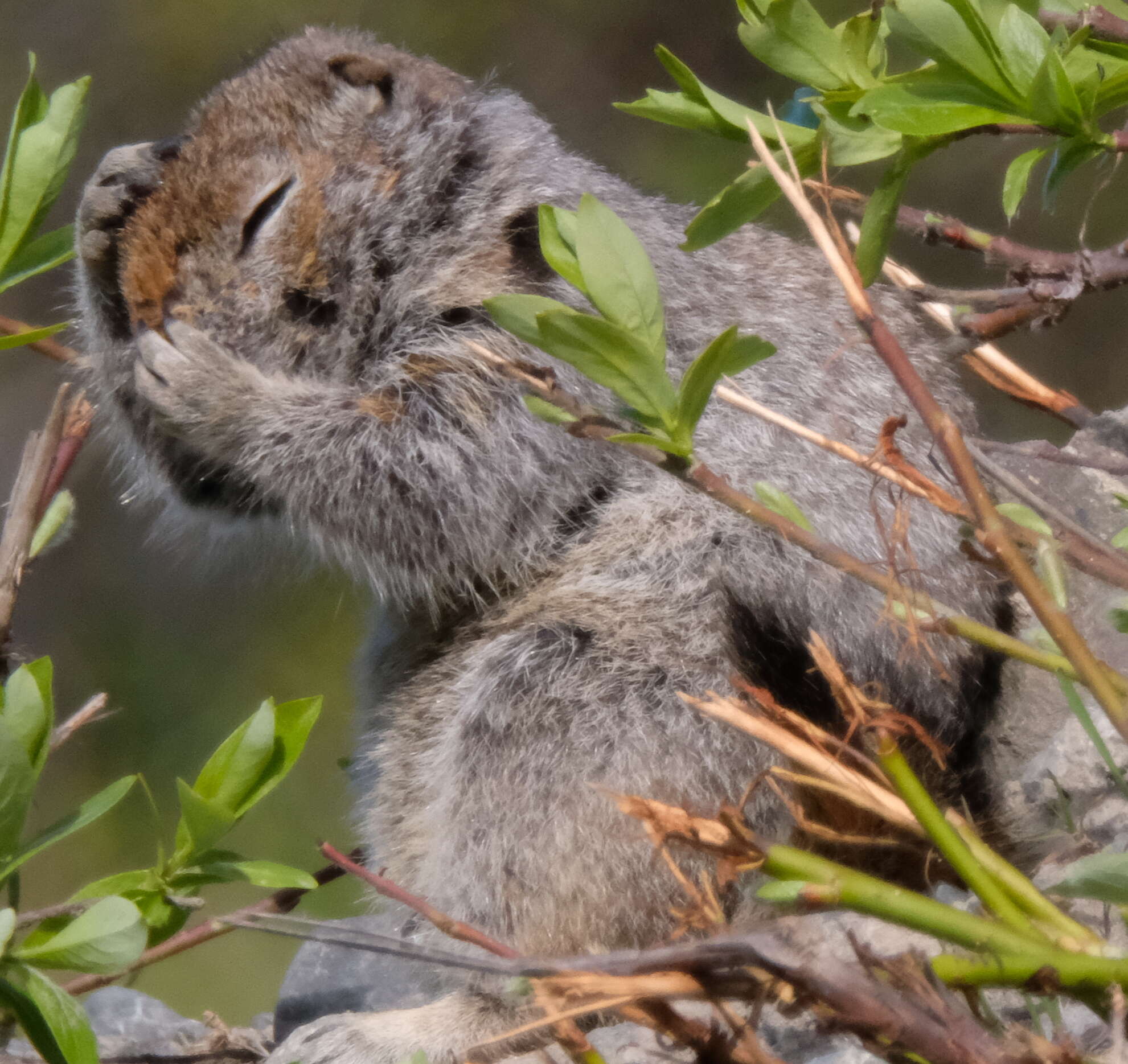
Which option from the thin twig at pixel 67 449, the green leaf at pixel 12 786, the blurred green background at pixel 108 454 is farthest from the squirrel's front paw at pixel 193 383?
the blurred green background at pixel 108 454

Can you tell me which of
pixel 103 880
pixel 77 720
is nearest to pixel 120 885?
pixel 103 880

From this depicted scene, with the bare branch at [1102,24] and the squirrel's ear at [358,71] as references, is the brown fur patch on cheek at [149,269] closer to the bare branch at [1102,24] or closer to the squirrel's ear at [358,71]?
the squirrel's ear at [358,71]

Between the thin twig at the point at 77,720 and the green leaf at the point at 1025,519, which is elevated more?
the green leaf at the point at 1025,519

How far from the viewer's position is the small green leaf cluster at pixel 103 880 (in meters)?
0.64

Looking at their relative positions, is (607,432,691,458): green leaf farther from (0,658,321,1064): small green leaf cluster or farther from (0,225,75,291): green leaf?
(0,225,75,291): green leaf

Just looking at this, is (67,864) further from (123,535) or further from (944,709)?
(944,709)

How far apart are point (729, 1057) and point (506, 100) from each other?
1146 mm

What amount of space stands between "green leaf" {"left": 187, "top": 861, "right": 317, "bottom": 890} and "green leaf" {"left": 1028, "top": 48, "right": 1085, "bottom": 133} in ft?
2.02

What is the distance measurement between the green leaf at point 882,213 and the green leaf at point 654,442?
0.14m

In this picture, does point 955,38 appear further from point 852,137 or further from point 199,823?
point 199,823

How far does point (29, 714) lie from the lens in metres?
0.69

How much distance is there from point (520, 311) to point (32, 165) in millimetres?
381

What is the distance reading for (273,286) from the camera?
1157 mm

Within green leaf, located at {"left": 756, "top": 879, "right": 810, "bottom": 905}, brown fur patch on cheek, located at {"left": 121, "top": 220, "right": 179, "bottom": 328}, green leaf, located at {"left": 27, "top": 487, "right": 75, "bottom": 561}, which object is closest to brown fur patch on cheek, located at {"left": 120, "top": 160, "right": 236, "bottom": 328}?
brown fur patch on cheek, located at {"left": 121, "top": 220, "right": 179, "bottom": 328}
